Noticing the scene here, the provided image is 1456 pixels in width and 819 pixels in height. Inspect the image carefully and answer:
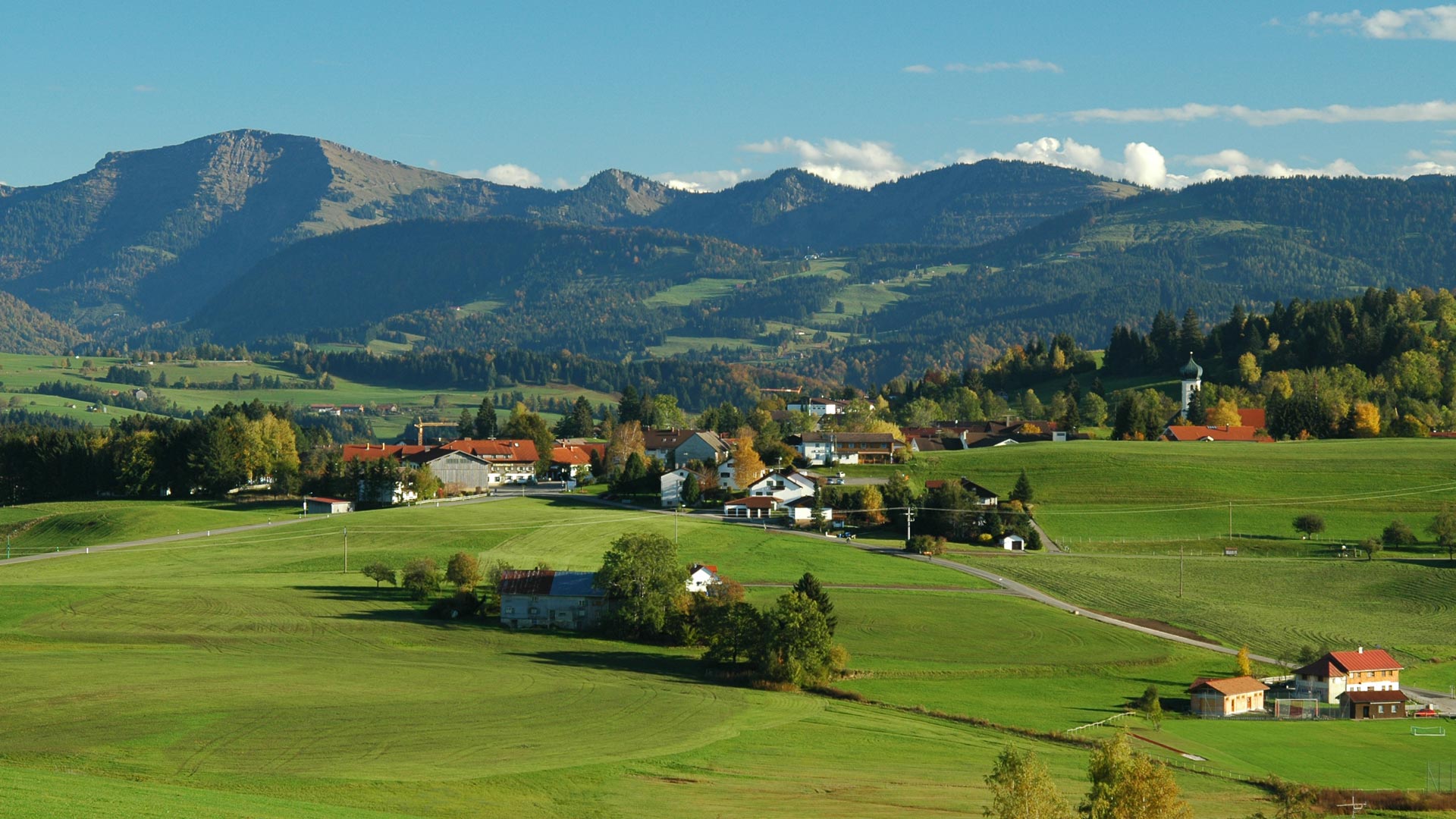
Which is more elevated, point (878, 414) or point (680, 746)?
point (878, 414)

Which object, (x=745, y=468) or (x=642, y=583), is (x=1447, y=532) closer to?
(x=745, y=468)

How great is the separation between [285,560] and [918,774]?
58624 millimetres

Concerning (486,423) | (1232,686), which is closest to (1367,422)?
(486,423)

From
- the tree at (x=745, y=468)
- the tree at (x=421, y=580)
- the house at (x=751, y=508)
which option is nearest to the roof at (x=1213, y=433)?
the tree at (x=745, y=468)

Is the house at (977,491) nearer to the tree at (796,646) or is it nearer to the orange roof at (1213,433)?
the orange roof at (1213,433)

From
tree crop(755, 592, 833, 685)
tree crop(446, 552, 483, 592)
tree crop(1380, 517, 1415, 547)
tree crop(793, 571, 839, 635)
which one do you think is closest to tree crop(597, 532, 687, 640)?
tree crop(793, 571, 839, 635)

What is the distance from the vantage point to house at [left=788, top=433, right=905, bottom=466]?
446 feet

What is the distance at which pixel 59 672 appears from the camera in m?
57.3

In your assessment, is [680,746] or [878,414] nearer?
[680,746]

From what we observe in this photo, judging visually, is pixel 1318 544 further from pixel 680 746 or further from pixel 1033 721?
pixel 680 746

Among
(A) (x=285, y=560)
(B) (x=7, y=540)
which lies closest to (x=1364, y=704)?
(A) (x=285, y=560)

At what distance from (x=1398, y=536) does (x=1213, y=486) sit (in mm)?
19715

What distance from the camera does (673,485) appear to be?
4882 inches

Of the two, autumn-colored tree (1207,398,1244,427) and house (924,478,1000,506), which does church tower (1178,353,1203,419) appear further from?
house (924,478,1000,506)
